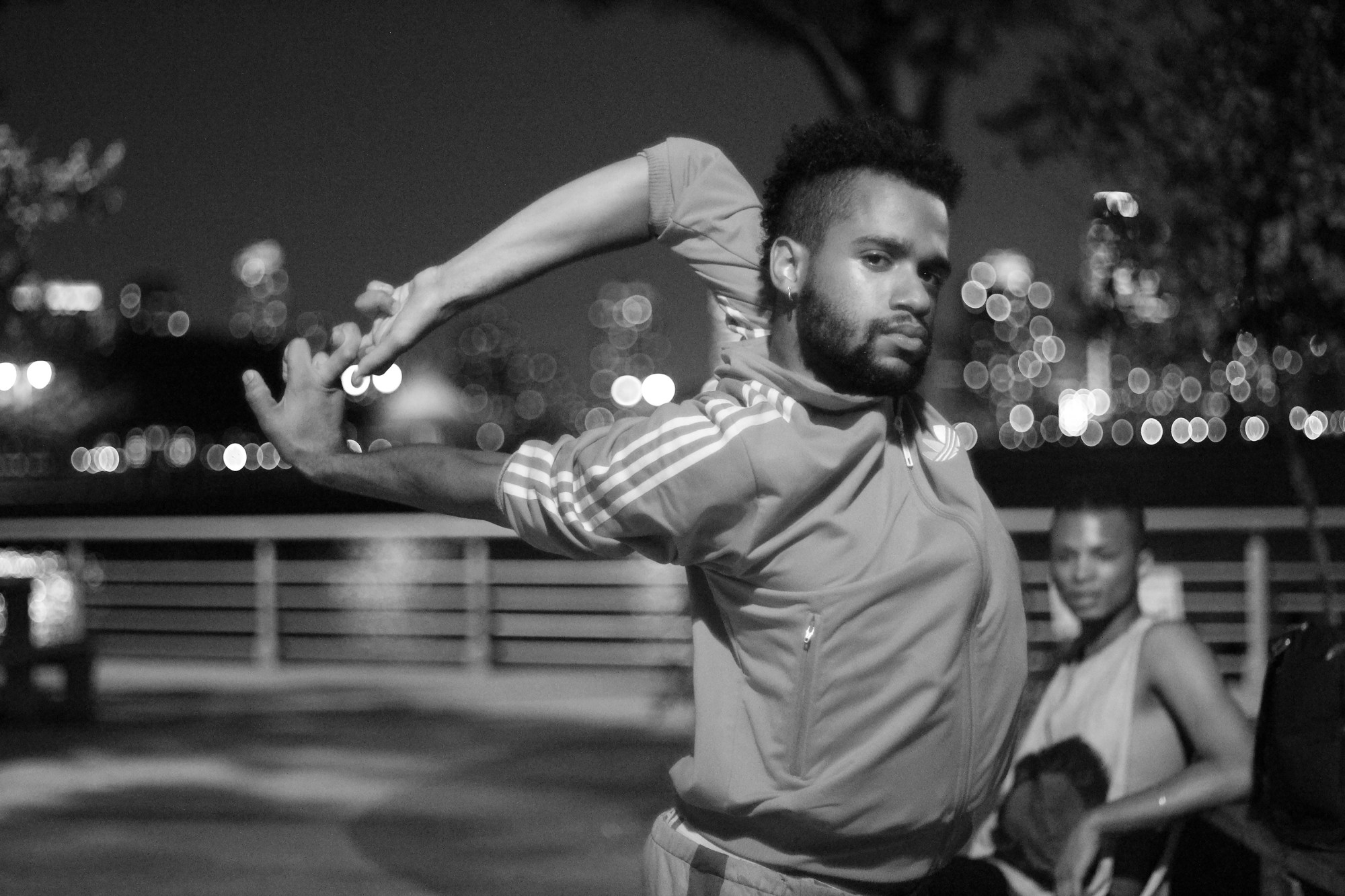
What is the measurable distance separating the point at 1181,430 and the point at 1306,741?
408 feet

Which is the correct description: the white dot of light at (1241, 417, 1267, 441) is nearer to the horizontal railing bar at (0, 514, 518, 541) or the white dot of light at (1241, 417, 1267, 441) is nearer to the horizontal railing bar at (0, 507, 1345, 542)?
the horizontal railing bar at (0, 507, 1345, 542)

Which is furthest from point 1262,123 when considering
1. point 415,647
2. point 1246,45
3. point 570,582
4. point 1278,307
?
point 415,647

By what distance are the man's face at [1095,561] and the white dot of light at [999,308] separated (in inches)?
4607

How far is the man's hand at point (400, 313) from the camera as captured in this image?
2047 millimetres

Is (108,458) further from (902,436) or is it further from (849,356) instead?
(849,356)

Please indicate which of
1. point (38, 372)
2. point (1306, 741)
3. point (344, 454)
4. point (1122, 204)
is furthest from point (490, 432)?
point (344, 454)

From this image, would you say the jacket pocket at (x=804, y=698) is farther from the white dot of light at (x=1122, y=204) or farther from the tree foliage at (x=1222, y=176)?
the white dot of light at (x=1122, y=204)

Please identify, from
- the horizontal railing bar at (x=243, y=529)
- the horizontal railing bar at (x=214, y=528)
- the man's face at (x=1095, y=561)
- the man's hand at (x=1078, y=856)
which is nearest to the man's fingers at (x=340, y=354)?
the man's hand at (x=1078, y=856)

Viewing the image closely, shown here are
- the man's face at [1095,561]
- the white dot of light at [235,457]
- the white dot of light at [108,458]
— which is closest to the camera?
the man's face at [1095,561]

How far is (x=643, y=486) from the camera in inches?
71.0

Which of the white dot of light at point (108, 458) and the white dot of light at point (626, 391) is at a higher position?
the white dot of light at point (626, 391)

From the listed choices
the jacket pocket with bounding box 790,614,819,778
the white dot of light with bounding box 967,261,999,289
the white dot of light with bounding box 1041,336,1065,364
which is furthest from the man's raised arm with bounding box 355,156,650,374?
the white dot of light with bounding box 1041,336,1065,364

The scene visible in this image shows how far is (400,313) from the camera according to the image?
2088 mm

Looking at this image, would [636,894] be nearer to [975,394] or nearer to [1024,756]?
[1024,756]
